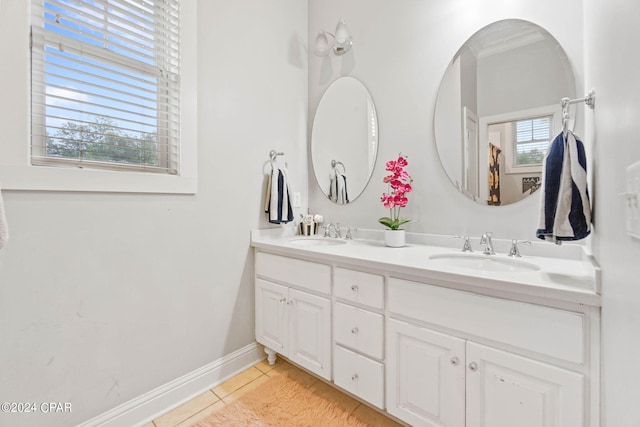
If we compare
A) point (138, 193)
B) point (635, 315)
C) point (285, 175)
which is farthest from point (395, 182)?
point (138, 193)

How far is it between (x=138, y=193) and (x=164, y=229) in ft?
0.71

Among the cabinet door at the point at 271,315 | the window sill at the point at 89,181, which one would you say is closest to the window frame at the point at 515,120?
the cabinet door at the point at 271,315

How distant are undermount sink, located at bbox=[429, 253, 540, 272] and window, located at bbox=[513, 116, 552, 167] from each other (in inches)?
18.9

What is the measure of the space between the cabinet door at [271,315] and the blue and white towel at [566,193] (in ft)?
4.20

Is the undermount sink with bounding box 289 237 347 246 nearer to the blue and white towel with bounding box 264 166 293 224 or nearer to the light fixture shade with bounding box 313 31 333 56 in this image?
the blue and white towel with bounding box 264 166 293 224

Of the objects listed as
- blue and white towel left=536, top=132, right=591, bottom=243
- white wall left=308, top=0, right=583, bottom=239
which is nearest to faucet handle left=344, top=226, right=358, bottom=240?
white wall left=308, top=0, right=583, bottom=239

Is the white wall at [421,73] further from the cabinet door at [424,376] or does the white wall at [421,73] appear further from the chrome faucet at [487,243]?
the cabinet door at [424,376]

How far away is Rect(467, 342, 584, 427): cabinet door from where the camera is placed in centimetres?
84

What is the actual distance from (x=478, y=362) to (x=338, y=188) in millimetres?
1349

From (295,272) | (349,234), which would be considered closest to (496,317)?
(295,272)

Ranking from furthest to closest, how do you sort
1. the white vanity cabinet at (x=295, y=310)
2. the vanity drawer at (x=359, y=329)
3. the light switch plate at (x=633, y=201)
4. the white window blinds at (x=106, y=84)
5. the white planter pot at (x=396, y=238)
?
1. the white planter pot at (x=396, y=238)
2. the white vanity cabinet at (x=295, y=310)
3. the vanity drawer at (x=359, y=329)
4. the white window blinds at (x=106, y=84)
5. the light switch plate at (x=633, y=201)

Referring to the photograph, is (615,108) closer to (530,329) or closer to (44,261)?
(530,329)

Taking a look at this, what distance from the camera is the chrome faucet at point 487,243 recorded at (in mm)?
1369

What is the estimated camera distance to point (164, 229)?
58.1 inches
